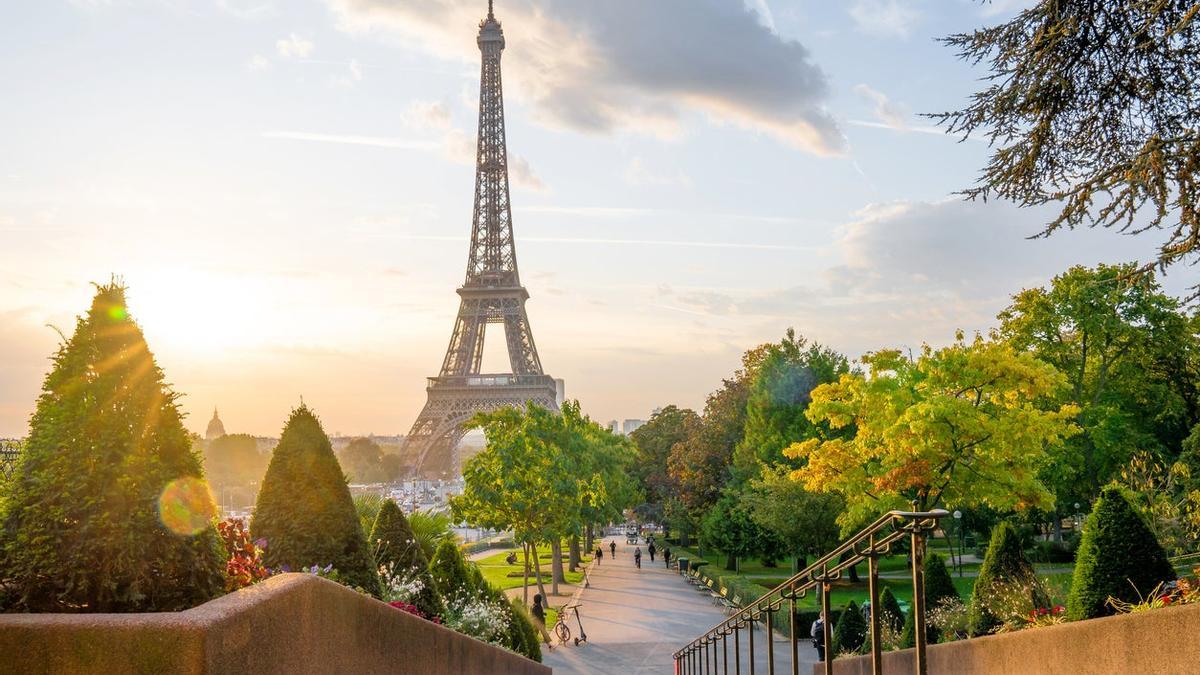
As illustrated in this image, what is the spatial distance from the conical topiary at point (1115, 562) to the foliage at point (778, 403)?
32.4 meters

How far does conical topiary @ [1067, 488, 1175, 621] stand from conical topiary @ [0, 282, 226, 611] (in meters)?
9.10

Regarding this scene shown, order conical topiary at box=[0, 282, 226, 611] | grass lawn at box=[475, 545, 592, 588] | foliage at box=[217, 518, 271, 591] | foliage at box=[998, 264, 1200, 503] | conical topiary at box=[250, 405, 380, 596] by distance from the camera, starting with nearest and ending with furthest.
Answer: conical topiary at box=[0, 282, 226, 611] → foliage at box=[217, 518, 271, 591] → conical topiary at box=[250, 405, 380, 596] → foliage at box=[998, 264, 1200, 503] → grass lawn at box=[475, 545, 592, 588]

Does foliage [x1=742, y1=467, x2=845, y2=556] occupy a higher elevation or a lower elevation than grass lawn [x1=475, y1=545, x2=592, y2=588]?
higher

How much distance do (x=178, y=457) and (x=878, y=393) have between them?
2248 centimetres

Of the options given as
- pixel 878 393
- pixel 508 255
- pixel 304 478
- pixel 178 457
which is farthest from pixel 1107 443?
pixel 508 255

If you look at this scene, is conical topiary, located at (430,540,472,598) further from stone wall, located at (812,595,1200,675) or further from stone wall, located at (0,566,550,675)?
stone wall, located at (0,566,550,675)

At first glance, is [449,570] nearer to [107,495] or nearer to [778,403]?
[107,495]

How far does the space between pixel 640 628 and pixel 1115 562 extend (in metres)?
21.7

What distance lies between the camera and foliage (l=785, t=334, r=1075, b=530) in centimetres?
2378

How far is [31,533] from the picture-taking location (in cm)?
414

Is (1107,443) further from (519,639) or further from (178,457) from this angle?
(178,457)

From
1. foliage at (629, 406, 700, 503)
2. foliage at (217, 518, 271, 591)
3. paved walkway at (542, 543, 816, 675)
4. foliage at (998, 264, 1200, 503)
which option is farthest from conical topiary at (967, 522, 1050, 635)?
foliage at (629, 406, 700, 503)

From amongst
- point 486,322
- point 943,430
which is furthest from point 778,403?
point 486,322

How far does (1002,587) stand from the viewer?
14.1 metres
